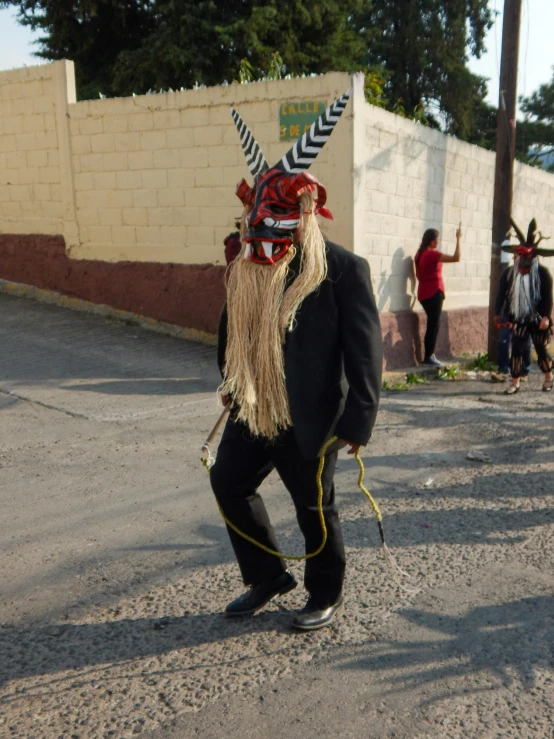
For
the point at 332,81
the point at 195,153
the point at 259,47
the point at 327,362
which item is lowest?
the point at 327,362

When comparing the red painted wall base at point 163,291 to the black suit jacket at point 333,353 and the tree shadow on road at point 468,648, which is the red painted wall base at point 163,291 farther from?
the black suit jacket at point 333,353

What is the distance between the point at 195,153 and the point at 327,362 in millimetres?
6969

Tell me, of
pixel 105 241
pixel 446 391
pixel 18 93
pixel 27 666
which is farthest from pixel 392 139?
pixel 27 666

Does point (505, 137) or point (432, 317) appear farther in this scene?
point (505, 137)

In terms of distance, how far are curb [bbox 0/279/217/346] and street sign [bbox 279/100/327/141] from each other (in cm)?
249

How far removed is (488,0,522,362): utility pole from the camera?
1035 centimetres

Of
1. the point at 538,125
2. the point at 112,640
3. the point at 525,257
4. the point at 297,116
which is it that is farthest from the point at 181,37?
the point at 538,125

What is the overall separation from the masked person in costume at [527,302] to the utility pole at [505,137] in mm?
1365

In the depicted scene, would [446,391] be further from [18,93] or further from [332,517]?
[18,93]

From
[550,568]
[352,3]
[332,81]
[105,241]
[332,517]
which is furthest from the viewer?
[352,3]

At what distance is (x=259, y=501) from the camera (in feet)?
11.9

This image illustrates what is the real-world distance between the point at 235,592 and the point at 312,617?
53 cm

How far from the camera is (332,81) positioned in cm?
873

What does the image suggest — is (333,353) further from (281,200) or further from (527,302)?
(527,302)
